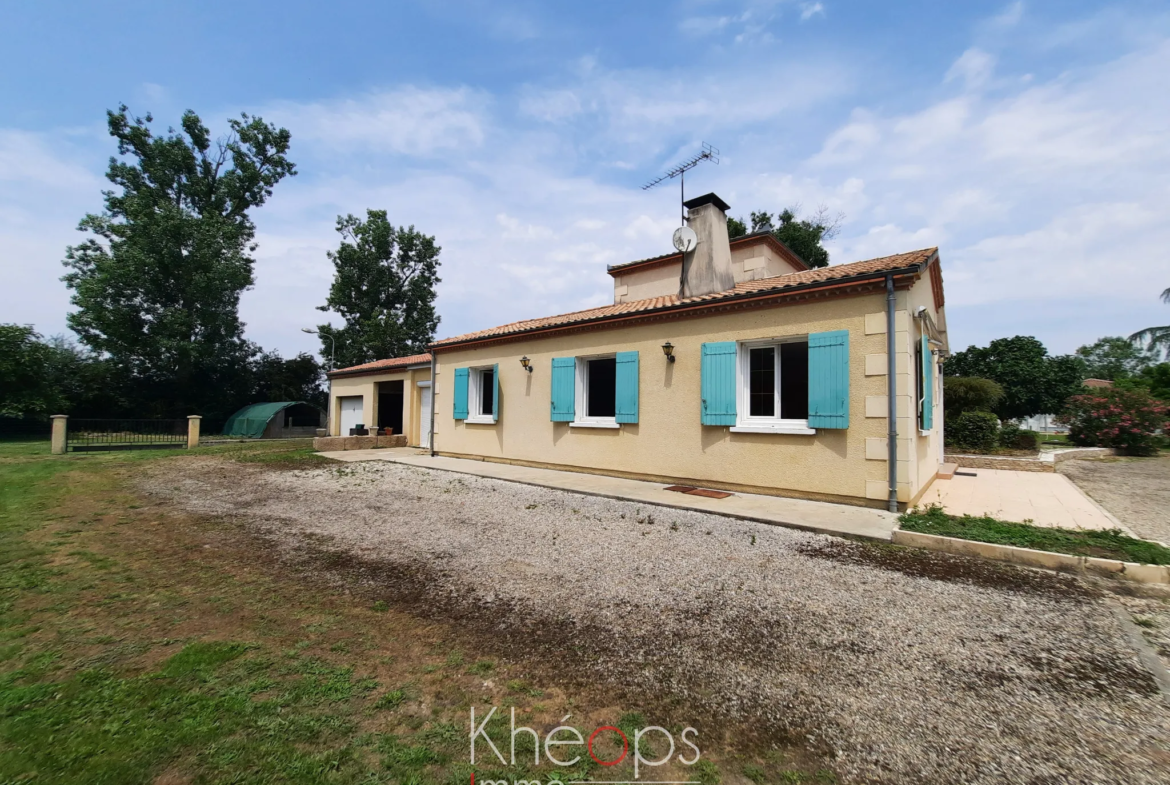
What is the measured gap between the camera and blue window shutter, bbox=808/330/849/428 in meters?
6.38

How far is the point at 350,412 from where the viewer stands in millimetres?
19312

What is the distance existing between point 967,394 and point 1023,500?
988 centimetres

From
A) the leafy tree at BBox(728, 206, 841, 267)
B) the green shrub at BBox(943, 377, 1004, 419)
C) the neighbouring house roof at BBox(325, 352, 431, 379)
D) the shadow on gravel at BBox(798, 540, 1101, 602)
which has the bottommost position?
the shadow on gravel at BBox(798, 540, 1101, 602)

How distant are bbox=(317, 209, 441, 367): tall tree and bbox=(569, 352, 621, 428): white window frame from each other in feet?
83.6

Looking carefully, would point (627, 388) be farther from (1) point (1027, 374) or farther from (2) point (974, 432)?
(1) point (1027, 374)

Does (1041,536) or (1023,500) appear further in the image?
(1023,500)

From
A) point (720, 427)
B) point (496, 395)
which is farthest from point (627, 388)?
point (496, 395)

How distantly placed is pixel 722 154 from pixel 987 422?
10.8 m

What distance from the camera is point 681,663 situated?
2.68 metres

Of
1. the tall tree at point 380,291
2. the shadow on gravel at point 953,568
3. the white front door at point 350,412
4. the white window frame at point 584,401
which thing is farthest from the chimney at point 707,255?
the tall tree at point 380,291

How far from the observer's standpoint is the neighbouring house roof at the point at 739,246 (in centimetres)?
1228

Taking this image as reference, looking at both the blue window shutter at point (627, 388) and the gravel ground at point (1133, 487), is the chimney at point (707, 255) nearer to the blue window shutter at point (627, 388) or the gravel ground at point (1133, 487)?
the blue window shutter at point (627, 388)

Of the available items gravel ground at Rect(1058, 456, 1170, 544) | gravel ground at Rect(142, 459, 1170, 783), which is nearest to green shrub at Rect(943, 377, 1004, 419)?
gravel ground at Rect(1058, 456, 1170, 544)

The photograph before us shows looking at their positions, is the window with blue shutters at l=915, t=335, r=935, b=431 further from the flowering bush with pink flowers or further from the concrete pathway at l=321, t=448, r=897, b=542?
the flowering bush with pink flowers
